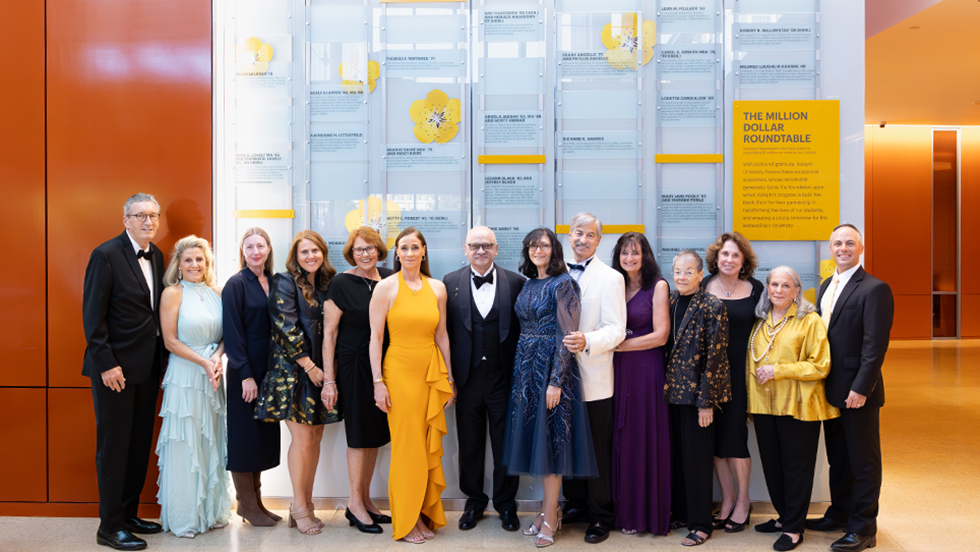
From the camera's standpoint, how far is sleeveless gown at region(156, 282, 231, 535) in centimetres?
365

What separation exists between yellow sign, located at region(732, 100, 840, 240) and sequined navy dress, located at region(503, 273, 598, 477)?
178 centimetres

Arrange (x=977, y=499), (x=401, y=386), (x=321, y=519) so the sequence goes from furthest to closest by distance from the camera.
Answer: (x=977, y=499), (x=321, y=519), (x=401, y=386)

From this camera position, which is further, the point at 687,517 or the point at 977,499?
the point at 977,499

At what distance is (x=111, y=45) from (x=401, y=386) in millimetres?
3216

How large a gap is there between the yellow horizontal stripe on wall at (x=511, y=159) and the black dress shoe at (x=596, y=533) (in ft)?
8.12

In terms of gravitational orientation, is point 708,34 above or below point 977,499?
above

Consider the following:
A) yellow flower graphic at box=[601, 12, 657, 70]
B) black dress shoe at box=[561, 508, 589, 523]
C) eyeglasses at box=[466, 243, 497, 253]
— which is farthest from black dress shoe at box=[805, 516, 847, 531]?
yellow flower graphic at box=[601, 12, 657, 70]

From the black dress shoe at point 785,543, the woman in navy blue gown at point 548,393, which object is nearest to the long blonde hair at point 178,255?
the woman in navy blue gown at point 548,393

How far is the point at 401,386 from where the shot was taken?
3.59 m

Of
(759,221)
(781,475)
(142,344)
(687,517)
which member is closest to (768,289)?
(759,221)

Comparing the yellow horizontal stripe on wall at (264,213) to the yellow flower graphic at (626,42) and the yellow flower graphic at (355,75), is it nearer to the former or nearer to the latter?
the yellow flower graphic at (355,75)

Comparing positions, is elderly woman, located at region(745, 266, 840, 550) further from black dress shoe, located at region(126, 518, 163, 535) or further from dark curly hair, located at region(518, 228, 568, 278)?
black dress shoe, located at region(126, 518, 163, 535)

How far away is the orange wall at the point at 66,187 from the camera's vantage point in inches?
163

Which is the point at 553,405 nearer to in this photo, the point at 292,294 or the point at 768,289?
the point at 768,289
